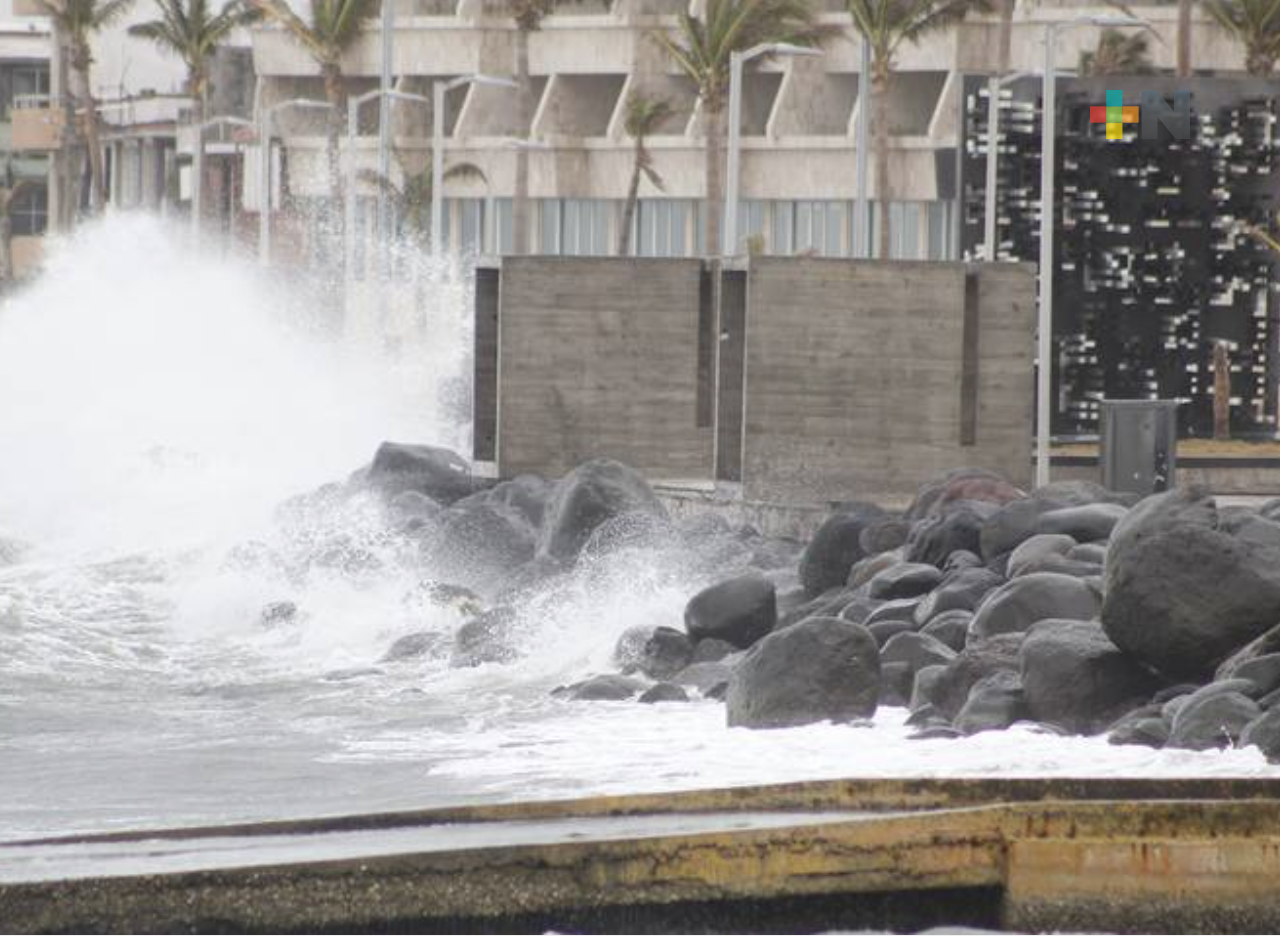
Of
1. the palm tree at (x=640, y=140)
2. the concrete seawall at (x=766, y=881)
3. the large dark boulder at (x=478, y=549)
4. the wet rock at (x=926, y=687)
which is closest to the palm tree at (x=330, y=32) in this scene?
the palm tree at (x=640, y=140)

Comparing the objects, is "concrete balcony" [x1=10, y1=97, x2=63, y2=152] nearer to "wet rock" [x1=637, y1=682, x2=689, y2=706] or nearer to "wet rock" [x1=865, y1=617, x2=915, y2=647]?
"wet rock" [x1=865, y1=617, x2=915, y2=647]

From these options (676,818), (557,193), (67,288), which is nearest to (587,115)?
(557,193)

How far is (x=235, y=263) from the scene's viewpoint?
71.8 metres

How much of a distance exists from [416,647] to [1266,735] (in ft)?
35.5

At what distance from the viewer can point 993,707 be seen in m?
15.6

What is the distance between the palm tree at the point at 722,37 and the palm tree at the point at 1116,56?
630cm

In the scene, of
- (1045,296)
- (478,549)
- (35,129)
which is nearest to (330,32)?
(35,129)

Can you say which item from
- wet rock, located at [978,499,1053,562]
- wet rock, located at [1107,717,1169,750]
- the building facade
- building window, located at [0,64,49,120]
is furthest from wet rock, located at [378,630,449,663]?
building window, located at [0,64,49,120]

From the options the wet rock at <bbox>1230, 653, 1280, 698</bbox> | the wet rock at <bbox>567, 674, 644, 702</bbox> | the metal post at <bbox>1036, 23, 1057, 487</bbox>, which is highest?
the metal post at <bbox>1036, 23, 1057, 487</bbox>

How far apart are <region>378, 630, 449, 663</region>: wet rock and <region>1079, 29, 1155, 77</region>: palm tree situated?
45598mm

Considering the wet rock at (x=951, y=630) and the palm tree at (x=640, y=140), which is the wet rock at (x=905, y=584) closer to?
the wet rock at (x=951, y=630)

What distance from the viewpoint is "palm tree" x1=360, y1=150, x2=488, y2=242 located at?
80500 millimetres

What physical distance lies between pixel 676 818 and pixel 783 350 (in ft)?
64.3

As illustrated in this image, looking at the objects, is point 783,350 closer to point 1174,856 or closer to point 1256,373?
point 1256,373
